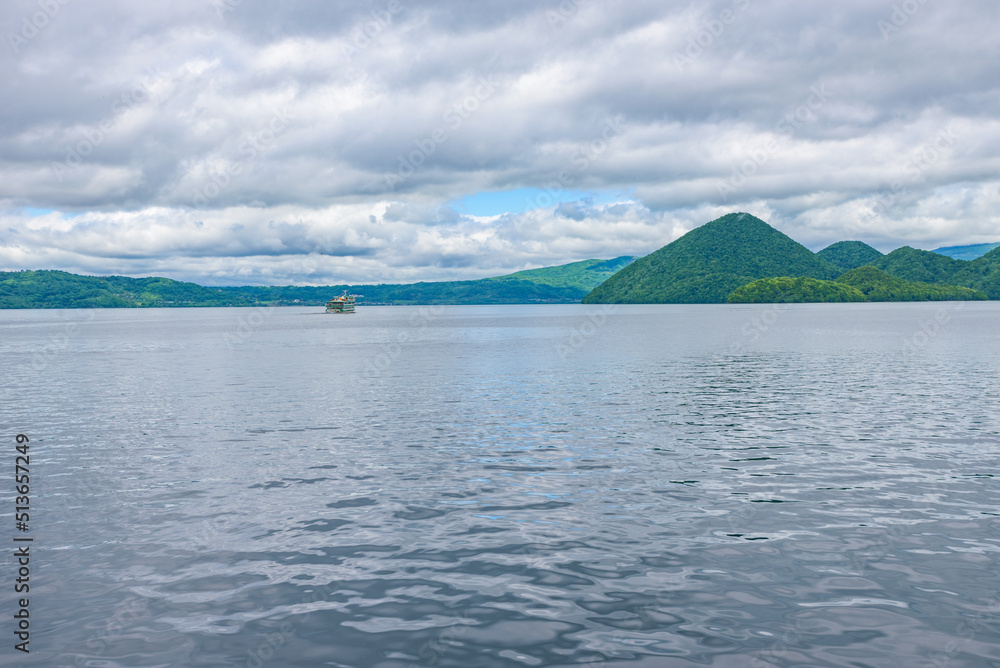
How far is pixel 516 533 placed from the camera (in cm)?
1952

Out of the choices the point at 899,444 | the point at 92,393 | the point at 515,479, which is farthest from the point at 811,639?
the point at 92,393

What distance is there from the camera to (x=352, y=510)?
72.3ft

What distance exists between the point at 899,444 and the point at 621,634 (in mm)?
23785

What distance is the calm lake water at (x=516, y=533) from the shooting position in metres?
13.1

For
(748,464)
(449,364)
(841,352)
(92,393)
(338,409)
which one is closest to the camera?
(748,464)

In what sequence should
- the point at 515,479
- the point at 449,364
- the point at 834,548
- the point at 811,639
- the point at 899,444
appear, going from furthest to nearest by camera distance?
the point at 449,364 → the point at 899,444 → the point at 515,479 → the point at 834,548 → the point at 811,639

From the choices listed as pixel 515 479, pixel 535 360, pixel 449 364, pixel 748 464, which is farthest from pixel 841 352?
pixel 515 479

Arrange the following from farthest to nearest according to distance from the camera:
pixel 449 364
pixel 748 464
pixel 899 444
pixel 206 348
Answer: pixel 206 348
pixel 449 364
pixel 899 444
pixel 748 464

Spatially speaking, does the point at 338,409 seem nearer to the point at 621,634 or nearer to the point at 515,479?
the point at 515,479

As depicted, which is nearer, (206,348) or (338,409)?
(338,409)

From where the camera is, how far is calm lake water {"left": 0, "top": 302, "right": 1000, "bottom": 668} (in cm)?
1315

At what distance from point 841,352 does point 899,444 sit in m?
61.2

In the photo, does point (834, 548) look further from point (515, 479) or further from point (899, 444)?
point (899, 444)

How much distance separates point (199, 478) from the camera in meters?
26.9
